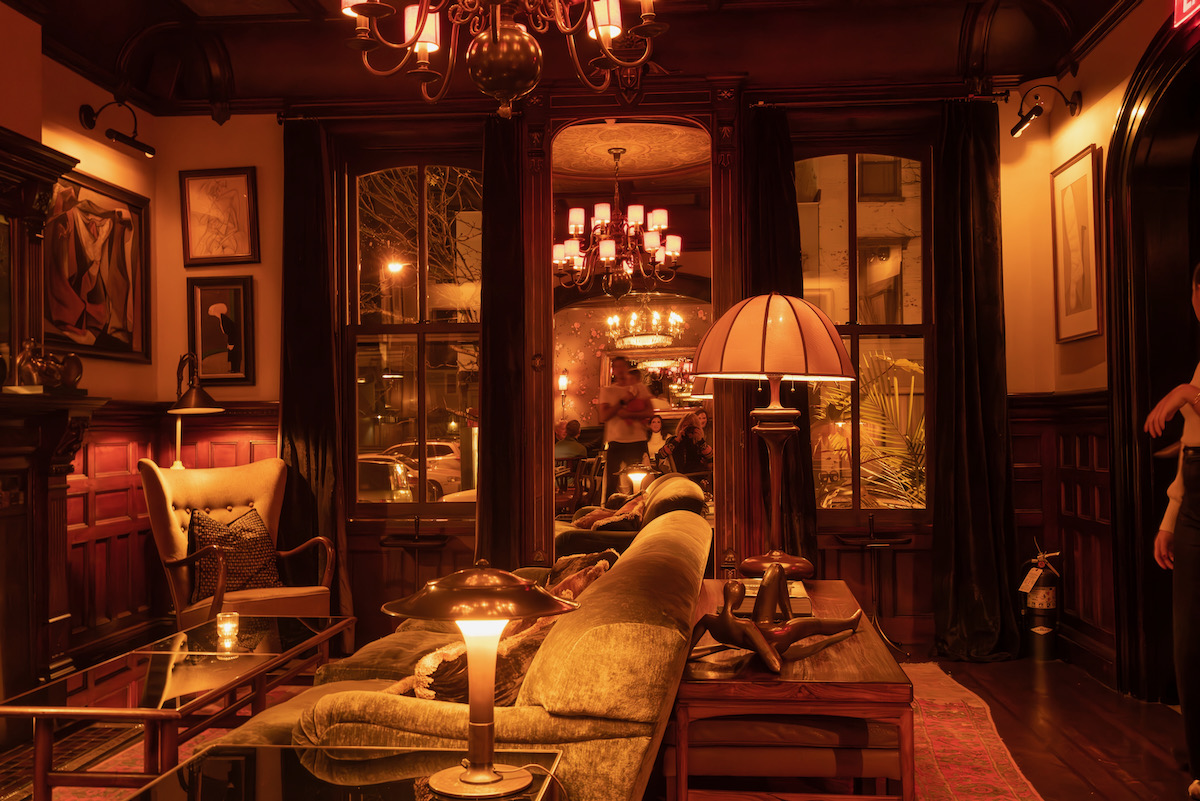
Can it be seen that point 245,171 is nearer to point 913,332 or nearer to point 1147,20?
point 913,332

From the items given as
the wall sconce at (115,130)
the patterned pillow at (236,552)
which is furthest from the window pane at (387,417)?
the wall sconce at (115,130)

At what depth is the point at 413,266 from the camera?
560 cm

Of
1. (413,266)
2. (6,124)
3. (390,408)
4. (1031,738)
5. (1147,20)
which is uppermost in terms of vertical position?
(1147,20)

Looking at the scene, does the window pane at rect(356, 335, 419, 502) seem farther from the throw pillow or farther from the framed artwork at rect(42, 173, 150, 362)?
the throw pillow

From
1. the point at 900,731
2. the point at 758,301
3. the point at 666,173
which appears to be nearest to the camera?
the point at 900,731

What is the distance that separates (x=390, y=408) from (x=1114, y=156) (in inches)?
156

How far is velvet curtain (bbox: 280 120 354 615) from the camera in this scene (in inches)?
205

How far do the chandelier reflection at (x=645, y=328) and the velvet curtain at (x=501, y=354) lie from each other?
224cm

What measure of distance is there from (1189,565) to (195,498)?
13.9 ft

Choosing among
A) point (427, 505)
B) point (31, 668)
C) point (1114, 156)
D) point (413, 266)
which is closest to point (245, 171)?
point (413, 266)

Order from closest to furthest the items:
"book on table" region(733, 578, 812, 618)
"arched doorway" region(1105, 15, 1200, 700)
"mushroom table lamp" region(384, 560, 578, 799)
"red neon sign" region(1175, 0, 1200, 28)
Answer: "mushroom table lamp" region(384, 560, 578, 799) → "book on table" region(733, 578, 812, 618) → "red neon sign" region(1175, 0, 1200, 28) → "arched doorway" region(1105, 15, 1200, 700)

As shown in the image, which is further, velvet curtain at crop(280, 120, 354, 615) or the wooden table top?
velvet curtain at crop(280, 120, 354, 615)

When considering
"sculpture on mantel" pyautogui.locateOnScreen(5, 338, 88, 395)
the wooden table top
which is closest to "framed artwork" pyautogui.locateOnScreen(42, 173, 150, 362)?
"sculpture on mantel" pyautogui.locateOnScreen(5, 338, 88, 395)

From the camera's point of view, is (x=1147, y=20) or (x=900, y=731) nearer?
(x=900, y=731)
